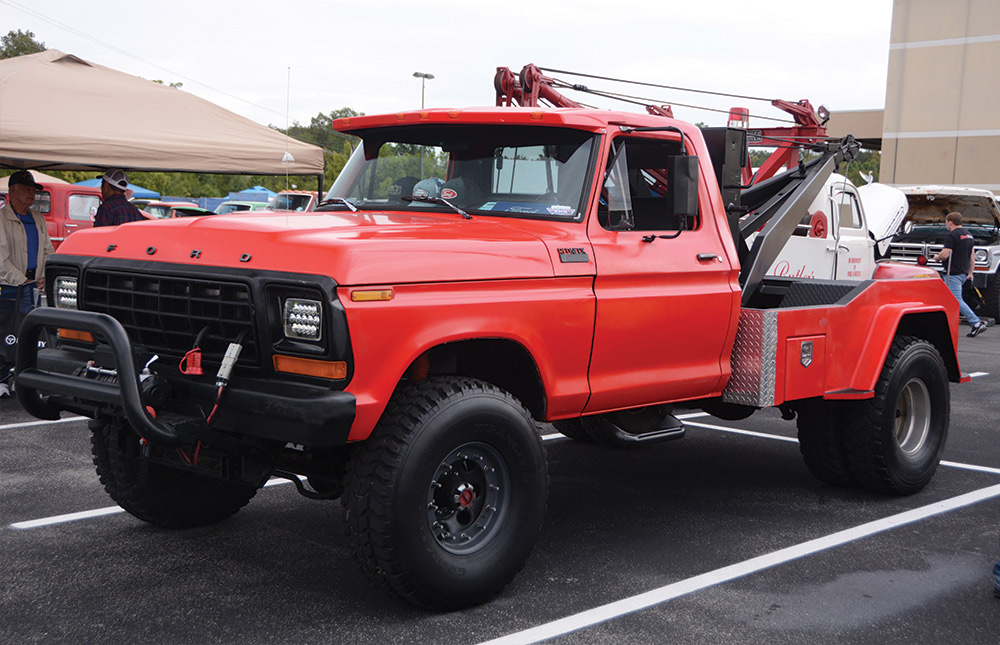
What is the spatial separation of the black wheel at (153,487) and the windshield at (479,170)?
64.7 inches

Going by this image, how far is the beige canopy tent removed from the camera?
29.7 feet

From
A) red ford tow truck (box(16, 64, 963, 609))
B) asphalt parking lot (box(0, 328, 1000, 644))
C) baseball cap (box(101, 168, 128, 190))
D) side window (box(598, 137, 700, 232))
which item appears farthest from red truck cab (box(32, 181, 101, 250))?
side window (box(598, 137, 700, 232))

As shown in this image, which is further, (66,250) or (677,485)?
(677,485)

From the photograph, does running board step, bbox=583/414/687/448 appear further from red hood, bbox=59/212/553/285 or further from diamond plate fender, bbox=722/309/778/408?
red hood, bbox=59/212/553/285

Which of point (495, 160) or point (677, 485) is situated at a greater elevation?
point (495, 160)

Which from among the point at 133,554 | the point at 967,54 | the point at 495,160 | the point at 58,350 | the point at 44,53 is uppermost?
the point at 967,54

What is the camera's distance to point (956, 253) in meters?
16.4

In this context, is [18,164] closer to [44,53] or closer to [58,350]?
[44,53]

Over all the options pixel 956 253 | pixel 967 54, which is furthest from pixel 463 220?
pixel 967 54

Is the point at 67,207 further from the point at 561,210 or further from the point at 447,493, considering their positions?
the point at 447,493

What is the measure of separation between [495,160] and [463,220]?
18.0 inches

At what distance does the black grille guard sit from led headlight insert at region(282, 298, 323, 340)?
2.02ft

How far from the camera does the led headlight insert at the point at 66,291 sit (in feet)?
16.2

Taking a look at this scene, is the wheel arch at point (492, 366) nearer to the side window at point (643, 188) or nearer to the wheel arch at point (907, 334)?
the side window at point (643, 188)
